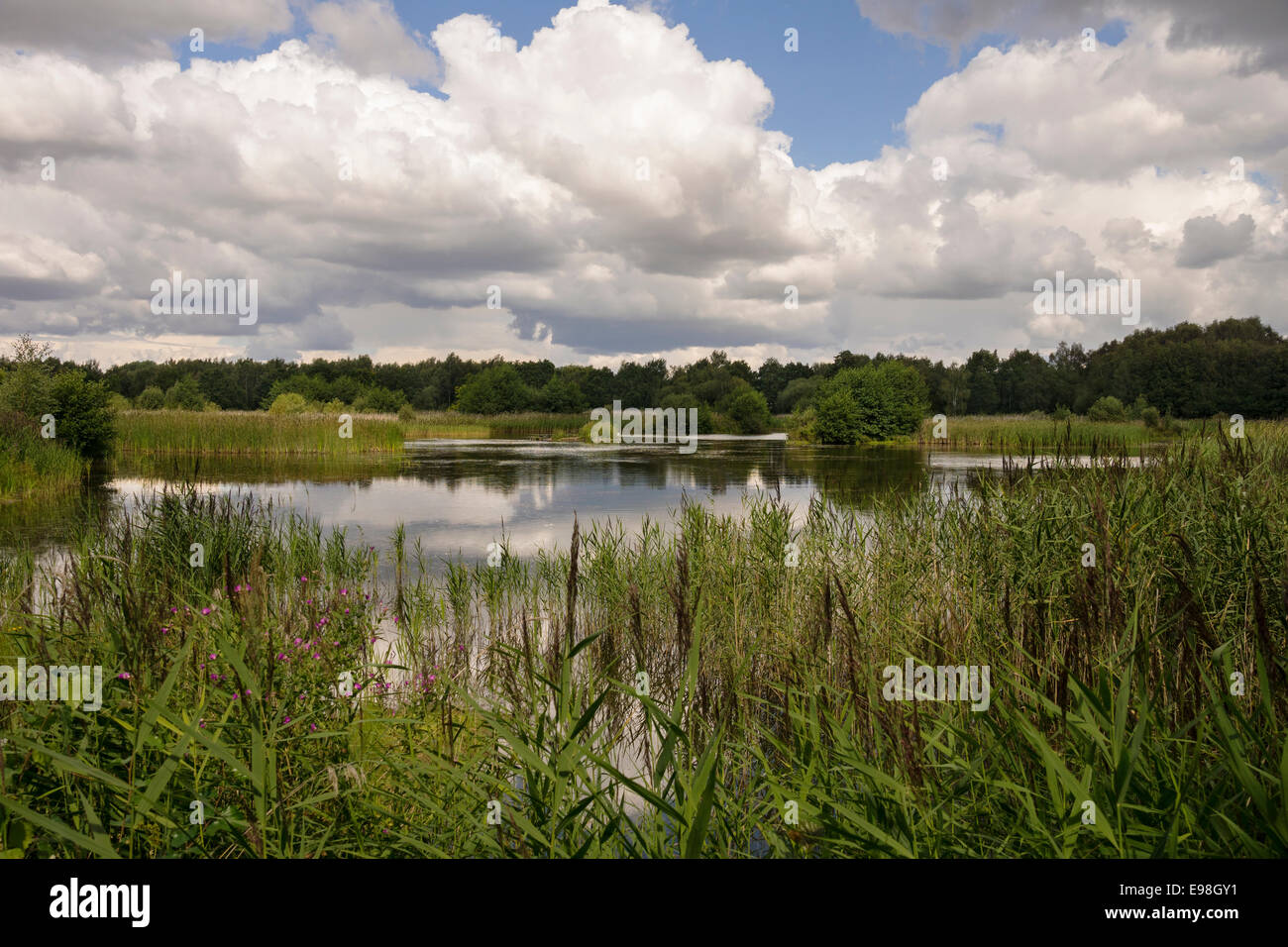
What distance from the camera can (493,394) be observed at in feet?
238

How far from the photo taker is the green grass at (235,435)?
27.6 meters

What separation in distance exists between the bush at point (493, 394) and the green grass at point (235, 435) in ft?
129

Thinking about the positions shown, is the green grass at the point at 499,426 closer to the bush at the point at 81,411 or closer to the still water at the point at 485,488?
the still water at the point at 485,488

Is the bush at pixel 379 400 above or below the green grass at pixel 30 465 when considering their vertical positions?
above

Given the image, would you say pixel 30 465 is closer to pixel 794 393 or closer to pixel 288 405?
pixel 288 405

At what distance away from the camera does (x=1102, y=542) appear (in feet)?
7.22

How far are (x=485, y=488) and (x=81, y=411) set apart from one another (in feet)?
38.6

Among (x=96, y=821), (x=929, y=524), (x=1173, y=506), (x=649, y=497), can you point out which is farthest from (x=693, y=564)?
(x=649, y=497)

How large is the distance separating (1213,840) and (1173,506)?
14.3ft

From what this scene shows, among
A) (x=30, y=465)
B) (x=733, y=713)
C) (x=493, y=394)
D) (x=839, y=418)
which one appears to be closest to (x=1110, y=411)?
(x=839, y=418)

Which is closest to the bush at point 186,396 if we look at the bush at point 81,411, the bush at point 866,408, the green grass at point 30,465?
the bush at point 81,411

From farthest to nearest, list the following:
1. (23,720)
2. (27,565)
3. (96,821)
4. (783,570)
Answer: (27,565) → (783,570) → (23,720) → (96,821)

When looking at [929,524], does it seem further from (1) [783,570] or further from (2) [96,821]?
(2) [96,821]

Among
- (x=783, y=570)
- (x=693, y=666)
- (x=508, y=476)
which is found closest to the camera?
(x=693, y=666)
